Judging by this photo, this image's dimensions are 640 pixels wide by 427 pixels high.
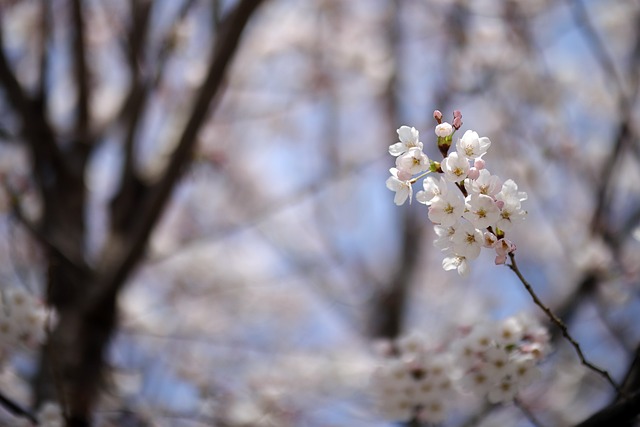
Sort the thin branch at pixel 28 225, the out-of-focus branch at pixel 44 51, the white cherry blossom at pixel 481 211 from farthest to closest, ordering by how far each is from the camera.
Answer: the out-of-focus branch at pixel 44 51, the thin branch at pixel 28 225, the white cherry blossom at pixel 481 211

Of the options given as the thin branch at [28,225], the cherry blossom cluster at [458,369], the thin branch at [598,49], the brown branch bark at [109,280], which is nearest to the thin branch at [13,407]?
the brown branch bark at [109,280]

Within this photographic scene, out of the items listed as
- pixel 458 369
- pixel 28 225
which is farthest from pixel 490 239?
pixel 28 225

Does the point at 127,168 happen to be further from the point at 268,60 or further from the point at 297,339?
the point at 297,339

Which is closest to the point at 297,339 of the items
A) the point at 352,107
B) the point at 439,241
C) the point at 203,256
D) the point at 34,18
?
the point at 203,256

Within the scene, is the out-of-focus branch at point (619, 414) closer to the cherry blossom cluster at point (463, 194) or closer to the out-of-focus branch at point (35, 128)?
the cherry blossom cluster at point (463, 194)

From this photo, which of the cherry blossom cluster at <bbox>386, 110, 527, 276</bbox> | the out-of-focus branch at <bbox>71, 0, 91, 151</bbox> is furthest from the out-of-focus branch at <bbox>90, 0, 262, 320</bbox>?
the cherry blossom cluster at <bbox>386, 110, 527, 276</bbox>
